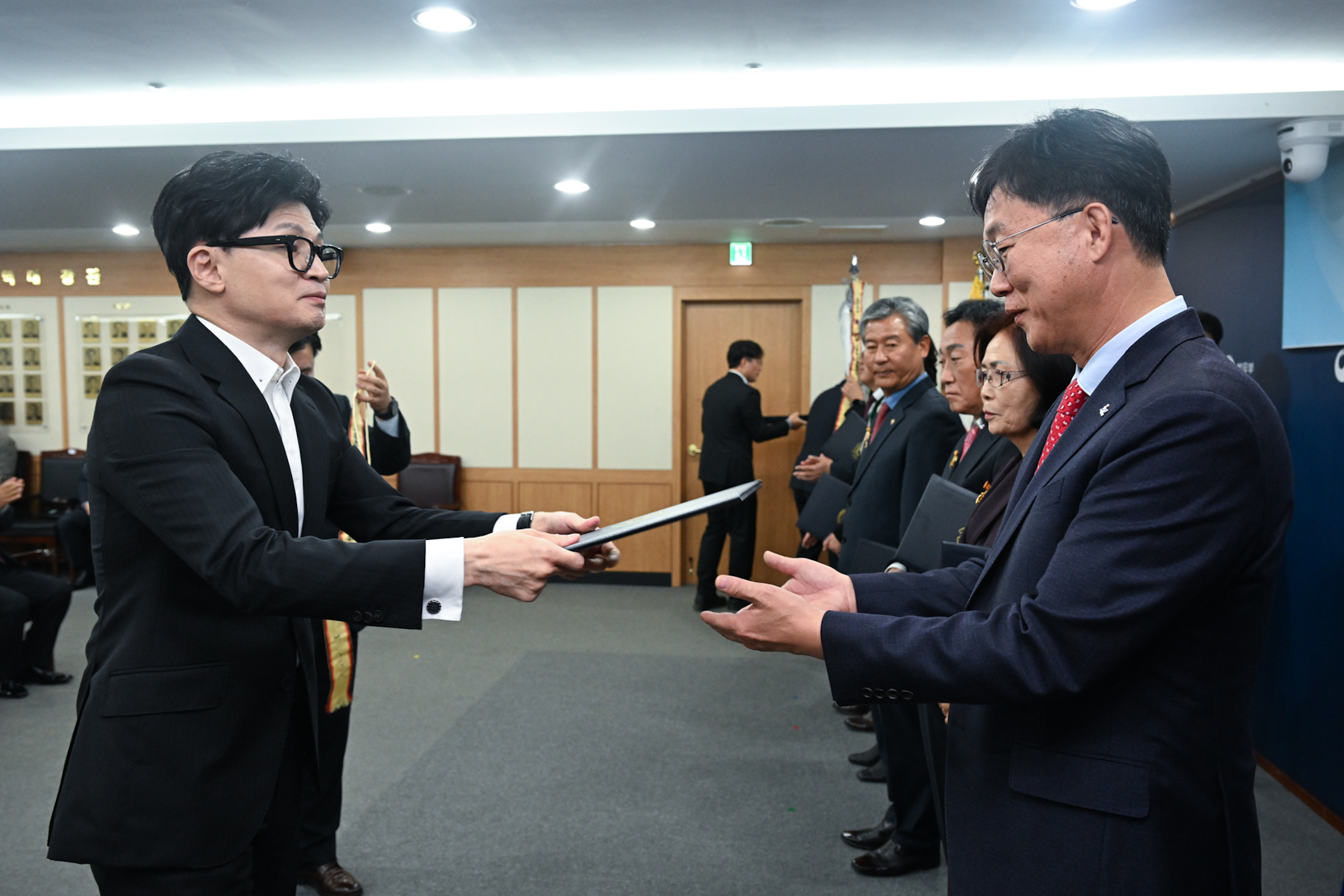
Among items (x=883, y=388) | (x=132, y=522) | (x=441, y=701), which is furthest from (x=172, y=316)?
(x=132, y=522)

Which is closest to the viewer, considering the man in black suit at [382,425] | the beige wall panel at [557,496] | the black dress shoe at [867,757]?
Result: the man in black suit at [382,425]

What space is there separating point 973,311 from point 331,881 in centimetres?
255

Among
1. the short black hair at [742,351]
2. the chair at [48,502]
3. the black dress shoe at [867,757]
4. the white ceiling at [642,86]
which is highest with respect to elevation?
the white ceiling at [642,86]

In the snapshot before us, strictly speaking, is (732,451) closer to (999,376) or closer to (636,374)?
(636,374)

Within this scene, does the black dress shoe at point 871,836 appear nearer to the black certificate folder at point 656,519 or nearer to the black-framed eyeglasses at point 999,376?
the black-framed eyeglasses at point 999,376

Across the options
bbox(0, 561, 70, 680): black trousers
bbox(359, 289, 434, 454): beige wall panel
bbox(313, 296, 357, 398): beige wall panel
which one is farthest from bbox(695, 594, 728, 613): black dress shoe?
bbox(0, 561, 70, 680): black trousers

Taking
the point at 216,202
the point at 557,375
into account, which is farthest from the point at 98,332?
the point at 216,202

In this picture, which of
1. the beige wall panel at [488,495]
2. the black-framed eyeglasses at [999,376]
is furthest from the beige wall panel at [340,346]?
the black-framed eyeglasses at [999,376]

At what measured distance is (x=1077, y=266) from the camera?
3.76 feet

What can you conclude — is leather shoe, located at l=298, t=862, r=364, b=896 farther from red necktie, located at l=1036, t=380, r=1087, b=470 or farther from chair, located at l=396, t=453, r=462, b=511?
chair, located at l=396, t=453, r=462, b=511

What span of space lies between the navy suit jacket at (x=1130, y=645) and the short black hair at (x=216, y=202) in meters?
1.09

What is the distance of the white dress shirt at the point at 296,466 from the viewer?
129 centimetres

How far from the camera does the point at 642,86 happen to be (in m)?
3.73

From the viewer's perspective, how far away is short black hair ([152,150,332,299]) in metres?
1.40
